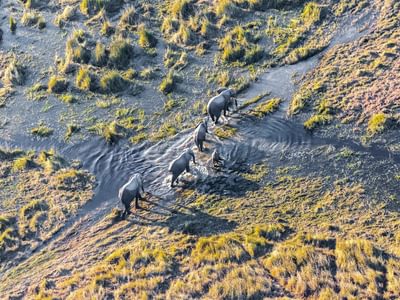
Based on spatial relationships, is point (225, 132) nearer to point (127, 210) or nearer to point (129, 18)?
point (127, 210)

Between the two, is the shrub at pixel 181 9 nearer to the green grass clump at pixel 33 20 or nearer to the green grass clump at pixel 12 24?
A: the green grass clump at pixel 33 20

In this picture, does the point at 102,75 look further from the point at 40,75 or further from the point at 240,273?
the point at 240,273

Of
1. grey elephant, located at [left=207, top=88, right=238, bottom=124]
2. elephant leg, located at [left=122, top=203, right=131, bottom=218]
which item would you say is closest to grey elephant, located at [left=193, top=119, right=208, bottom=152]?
grey elephant, located at [left=207, top=88, right=238, bottom=124]

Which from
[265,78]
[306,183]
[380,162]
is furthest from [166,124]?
[380,162]

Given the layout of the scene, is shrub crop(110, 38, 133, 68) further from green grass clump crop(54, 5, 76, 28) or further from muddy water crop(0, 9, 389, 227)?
muddy water crop(0, 9, 389, 227)

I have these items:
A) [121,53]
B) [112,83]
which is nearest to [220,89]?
[112,83]

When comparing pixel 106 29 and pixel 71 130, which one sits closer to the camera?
pixel 71 130
